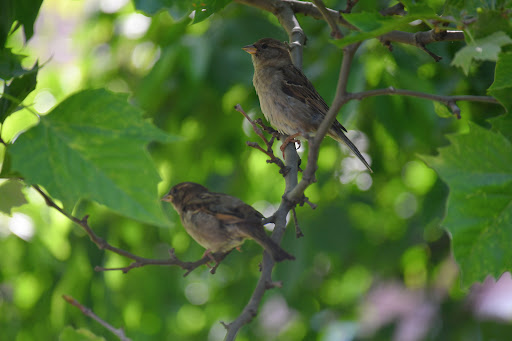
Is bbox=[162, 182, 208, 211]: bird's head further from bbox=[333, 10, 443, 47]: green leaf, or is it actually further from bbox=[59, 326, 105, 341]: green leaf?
bbox=[333, 10, 443, 47]: green leaf

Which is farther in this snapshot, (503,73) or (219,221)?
(219,221)

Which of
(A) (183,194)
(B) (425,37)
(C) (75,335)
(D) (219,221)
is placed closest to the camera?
(B) (425,37)

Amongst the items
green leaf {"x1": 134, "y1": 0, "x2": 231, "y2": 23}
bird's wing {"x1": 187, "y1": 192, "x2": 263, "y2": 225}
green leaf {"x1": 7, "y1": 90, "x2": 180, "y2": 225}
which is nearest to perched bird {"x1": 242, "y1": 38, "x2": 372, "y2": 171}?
bird's wing {"x1": 187, "y1": 192, "x2": 263, "y2": 225}

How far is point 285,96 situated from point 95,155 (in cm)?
214

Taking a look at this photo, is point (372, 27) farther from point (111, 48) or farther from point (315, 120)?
point (111, 48)

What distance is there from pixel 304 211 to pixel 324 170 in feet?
1.28

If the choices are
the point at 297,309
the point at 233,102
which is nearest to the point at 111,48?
the point at 233,102

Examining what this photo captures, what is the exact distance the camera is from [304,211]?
4742mm

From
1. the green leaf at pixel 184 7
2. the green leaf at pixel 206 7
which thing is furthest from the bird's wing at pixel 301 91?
the green leaf at pixel 206 7

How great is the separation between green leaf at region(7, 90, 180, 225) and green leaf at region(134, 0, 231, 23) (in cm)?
56

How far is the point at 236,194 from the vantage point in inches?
195

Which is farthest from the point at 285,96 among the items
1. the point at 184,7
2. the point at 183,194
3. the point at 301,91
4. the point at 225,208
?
the point at 184,7

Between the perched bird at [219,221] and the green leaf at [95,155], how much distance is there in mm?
719

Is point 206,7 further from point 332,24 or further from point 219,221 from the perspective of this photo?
point 219,221
